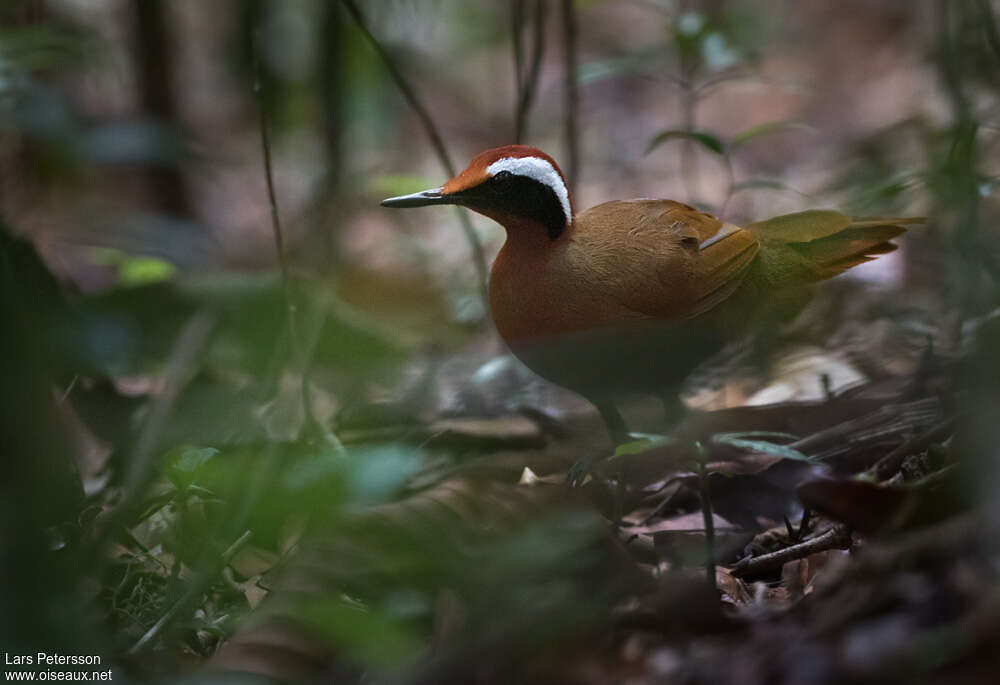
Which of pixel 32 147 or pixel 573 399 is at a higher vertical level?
pixel 32 147

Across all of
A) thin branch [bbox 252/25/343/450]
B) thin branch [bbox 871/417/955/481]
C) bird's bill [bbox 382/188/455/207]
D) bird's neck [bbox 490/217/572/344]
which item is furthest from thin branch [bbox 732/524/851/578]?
bird's bill [bbox 382/188/455/207]

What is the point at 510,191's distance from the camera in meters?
2.95

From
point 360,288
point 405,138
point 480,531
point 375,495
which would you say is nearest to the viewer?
point 375,495

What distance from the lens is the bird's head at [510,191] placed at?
2.90 m

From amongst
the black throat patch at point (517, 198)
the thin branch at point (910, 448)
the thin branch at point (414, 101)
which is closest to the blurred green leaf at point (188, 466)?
the black throat patch at point (517, 198)

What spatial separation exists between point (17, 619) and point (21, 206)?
10.9 feet

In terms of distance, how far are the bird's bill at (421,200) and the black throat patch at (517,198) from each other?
39 mm

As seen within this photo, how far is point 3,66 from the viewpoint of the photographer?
3.29 m

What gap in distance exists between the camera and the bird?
288 cm

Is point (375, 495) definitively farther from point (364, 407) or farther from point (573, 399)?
point (573, 399)

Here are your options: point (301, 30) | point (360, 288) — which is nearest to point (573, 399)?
point (360, 288)

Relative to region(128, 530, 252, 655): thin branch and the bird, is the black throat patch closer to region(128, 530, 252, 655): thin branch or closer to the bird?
the bird

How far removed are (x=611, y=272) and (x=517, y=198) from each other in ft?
1.27

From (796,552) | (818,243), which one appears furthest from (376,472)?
(818,243)
